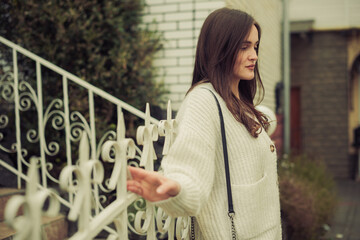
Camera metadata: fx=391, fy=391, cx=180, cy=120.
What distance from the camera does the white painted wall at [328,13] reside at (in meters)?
9.74

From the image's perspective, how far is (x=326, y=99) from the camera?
32.8 ft

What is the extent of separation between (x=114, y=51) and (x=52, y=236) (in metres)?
1.90

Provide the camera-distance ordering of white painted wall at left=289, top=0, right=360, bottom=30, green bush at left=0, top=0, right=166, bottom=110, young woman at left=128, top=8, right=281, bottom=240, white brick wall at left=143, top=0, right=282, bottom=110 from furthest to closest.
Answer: white painted wall at left=289, top=0, right=360, bottom=30 < white brick wall at left=143, top=0, right=282, bottom=110 < green bush at left=0, top=0, right=166, bottom=110 < young woman at left=128, top=8, right=281, bottom=240

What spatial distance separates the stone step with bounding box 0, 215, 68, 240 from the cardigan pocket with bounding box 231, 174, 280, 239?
149 centimetres

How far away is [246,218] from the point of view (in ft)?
4.86

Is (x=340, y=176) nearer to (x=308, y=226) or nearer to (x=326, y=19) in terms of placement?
(x=326, y=19)

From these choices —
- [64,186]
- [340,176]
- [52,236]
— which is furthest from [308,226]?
[340,176]

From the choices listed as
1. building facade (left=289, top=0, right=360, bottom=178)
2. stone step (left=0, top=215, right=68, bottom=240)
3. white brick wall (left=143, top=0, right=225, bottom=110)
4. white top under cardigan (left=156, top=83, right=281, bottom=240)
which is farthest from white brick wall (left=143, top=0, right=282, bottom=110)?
building facade (left=289, top=0, right=360, bottom=178)

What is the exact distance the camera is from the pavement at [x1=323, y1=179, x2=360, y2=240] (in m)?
5.11

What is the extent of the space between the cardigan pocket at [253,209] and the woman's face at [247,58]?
0.43 meters

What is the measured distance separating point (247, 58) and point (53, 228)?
1.90m

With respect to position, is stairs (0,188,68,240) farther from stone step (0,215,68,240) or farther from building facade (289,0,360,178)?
building facade (289,0,360,178)

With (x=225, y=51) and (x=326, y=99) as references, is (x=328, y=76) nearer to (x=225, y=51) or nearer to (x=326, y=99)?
(x=326, y=99)

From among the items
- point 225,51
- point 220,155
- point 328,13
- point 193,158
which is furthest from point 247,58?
point 328,13
